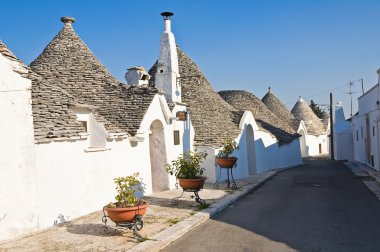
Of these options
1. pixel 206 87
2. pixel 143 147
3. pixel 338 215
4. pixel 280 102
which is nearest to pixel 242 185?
pixel 143 147

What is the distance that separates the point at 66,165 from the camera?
9.50m

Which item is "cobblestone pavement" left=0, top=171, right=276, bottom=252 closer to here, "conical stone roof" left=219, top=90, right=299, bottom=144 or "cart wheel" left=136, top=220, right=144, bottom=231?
"cart wheel" left=136, top=220, right=144, bottom=231

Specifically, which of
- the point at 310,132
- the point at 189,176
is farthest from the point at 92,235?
the point at 310,132

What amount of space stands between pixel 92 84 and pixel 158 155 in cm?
370

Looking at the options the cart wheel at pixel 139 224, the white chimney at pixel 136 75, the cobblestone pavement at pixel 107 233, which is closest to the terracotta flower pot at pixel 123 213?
the cart wheel at pixel 139 224

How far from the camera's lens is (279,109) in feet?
142

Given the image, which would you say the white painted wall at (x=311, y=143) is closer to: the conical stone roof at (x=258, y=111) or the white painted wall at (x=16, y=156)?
the conical stone roof at (x=258, y=111)

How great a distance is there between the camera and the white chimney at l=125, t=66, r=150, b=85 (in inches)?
656

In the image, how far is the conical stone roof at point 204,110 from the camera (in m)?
18.5

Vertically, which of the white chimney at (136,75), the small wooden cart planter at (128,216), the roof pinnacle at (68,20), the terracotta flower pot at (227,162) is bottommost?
the small wooden cart planter at (128,216)

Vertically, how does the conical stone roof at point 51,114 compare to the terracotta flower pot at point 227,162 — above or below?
above

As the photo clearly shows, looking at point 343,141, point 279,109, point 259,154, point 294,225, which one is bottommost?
point 294,225

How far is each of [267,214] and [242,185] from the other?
6.07 meters

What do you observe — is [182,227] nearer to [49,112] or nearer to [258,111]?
[49,112]
